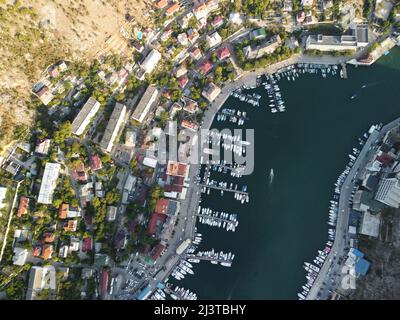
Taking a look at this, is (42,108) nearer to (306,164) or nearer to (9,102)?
(9,102)

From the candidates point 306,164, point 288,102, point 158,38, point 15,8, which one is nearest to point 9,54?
point 15,8

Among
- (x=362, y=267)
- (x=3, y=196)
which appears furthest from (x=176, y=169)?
(x=362, y=267)

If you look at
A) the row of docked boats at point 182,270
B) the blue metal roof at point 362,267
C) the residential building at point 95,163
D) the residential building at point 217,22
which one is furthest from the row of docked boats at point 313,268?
the residential building at point 217,22

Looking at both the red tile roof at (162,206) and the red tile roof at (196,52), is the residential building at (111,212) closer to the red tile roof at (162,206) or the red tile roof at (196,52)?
the red tile roof at (162,206)

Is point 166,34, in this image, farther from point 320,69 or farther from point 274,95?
point 320,69

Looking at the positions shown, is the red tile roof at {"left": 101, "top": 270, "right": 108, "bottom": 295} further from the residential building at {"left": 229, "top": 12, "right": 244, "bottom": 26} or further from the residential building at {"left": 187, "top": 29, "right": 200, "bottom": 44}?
the residential building at {"left": 229, "top": 12, "right": 244, "bottom": 26}
